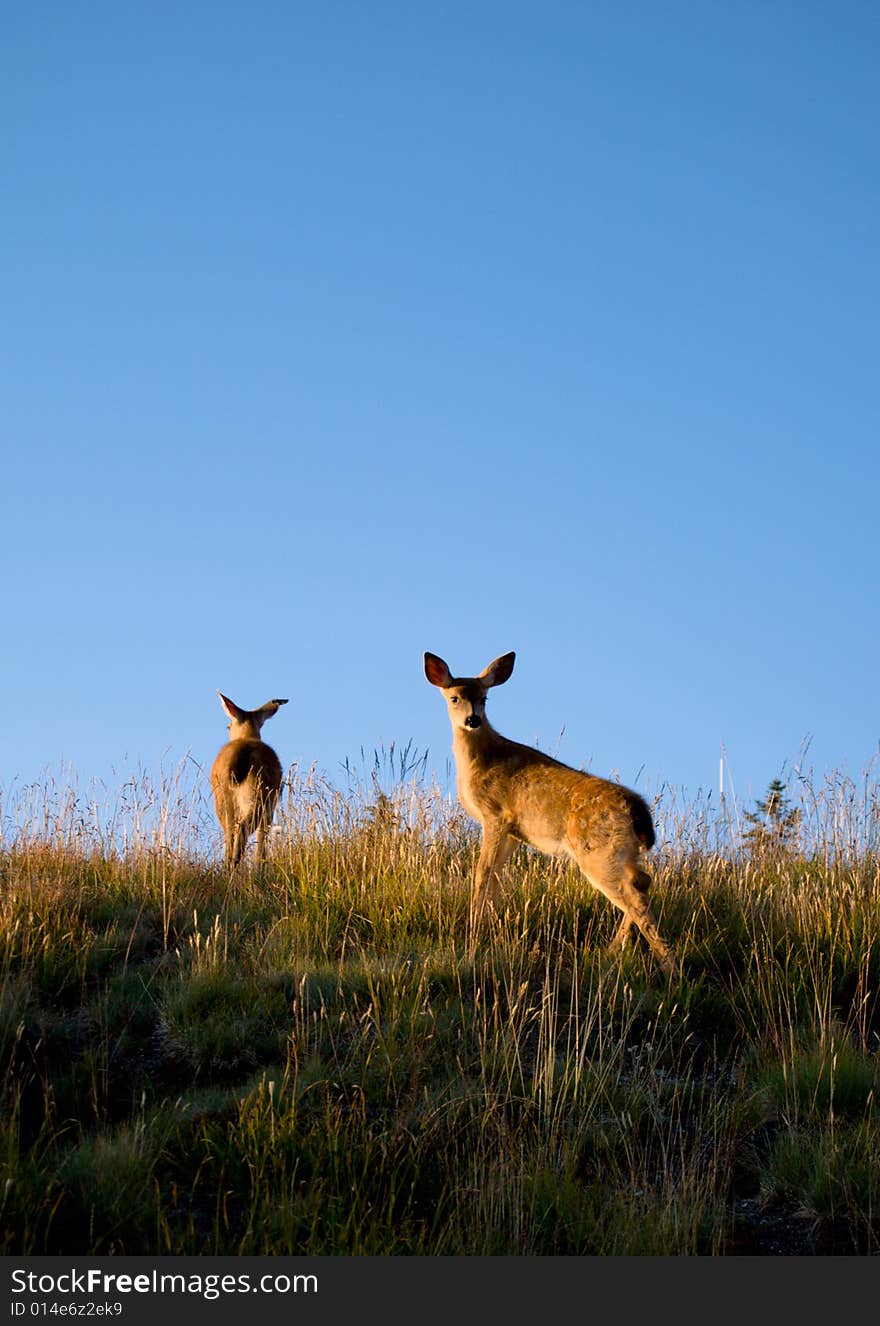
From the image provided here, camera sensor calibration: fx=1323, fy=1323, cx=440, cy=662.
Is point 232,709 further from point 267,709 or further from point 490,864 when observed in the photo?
point 490,864

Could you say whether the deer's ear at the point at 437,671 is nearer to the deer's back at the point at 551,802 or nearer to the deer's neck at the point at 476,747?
the deer's neck at the point at 476,747

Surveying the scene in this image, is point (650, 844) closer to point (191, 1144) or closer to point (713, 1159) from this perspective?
point (713, 1159)

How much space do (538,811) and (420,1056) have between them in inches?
124

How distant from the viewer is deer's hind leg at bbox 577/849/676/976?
9570 millimetres

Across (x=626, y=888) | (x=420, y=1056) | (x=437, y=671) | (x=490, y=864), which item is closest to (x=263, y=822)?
(x=437, y=671)

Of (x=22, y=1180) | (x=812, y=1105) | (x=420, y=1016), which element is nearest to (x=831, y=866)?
(x=812, y=1105)

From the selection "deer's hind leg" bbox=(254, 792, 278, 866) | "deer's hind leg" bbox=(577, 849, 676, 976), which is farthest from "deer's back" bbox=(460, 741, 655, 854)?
"deer's hind leg" bbox=(254, 792, 278, 866)

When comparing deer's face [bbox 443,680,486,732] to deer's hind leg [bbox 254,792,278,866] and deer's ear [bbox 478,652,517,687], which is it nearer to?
deer's ear [bbox 478,652,517,687]

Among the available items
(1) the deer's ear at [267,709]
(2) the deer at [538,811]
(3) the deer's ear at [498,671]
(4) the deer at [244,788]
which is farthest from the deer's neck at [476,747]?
(1) the deer's ear at [267,709]

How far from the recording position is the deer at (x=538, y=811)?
962 centimetres

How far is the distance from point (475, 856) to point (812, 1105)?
4.60 m

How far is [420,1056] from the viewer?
7.53 meters

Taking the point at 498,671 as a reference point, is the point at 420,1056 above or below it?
below

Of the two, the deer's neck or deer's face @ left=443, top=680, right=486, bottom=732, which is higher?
deer's face @ left=443, top=680, right=486, bottom=732
